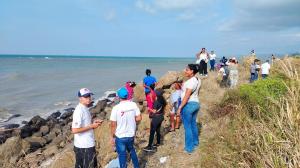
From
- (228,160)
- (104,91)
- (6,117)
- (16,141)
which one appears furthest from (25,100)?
(228,160)

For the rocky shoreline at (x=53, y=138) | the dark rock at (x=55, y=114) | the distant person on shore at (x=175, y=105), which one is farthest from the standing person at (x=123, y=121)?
the dark rock at (x=55, y=114)

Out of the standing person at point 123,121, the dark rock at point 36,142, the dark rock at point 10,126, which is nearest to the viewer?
the standing person at point 123,121

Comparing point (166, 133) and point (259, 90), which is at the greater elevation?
point (259, 90)

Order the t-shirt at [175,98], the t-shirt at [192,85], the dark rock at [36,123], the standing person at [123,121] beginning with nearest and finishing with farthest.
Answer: the standing person at [123,121], the t-shirt at [192,85], the t-shirt at [175,98], the dark rock at [36,123]

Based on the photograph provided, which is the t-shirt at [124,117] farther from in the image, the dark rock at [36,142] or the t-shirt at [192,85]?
the dark rock at [36,142]

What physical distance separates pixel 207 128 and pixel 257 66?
10.7 metres

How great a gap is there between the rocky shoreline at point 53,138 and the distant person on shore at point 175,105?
1.02 meters

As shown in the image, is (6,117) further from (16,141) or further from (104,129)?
(104,129)

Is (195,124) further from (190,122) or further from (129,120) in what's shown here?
(129,120)

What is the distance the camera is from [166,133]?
1106cm

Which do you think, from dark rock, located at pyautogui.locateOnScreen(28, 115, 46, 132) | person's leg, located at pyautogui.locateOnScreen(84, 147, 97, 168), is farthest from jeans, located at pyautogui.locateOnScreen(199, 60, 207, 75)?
person's leg, located at pyautogui.locateOnScreen(84, 147, 97, 168)

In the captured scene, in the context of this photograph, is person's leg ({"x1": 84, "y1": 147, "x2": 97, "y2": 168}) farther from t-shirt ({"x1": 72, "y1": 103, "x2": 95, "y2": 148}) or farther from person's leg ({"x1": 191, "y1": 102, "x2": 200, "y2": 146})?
person's leg ({"x1": 191, "y1": 102, "x2": 200, "y2": 146})

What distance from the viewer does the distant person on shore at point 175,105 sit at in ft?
33.9

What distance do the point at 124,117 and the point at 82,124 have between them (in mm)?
858
